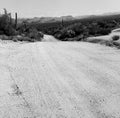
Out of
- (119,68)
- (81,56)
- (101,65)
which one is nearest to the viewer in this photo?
(119,68)

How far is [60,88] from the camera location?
632cm

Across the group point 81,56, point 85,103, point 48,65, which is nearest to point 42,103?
point 85,103

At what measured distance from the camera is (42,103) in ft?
17.5

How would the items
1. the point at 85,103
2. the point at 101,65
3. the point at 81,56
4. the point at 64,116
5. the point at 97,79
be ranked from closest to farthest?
the point at 64,116 < the point at 85,103 < the point at 97,79 < the point at 101,65 < the point at 81,56

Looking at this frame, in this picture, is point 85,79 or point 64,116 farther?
point 85,79

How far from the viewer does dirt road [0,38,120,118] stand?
16.1 ft

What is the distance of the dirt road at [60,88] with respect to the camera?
4.91 metres

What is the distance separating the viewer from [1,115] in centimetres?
474

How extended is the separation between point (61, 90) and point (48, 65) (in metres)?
3.00

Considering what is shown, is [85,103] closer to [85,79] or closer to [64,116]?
[64,116]

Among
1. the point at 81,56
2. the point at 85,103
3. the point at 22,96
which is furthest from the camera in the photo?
the point at 81,56

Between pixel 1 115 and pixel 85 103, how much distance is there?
212cm

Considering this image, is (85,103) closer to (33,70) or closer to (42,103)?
(42,103)

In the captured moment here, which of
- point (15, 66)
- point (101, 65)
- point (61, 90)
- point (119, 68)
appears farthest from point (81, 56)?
point (61, 90)
